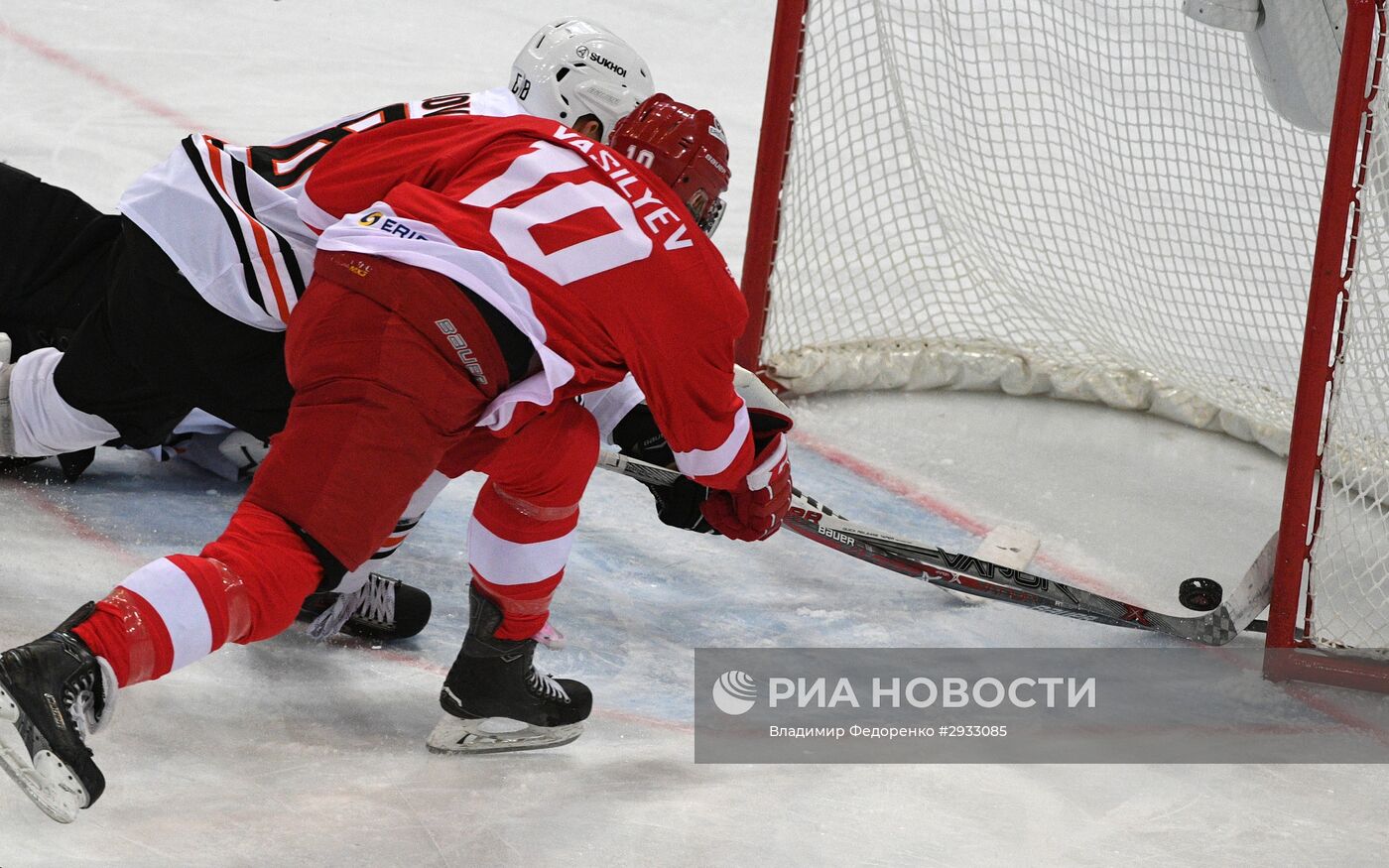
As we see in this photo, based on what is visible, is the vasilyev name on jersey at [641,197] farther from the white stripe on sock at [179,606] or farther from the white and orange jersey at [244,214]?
the white stripe on sock at [179,606]

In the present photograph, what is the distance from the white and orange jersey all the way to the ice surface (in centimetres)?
50

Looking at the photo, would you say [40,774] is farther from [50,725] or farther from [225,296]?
[225,296]

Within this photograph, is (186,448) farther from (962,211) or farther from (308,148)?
(962,211)

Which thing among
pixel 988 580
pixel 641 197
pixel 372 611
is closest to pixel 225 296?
pixel 372 611

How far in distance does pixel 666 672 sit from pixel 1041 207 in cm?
156

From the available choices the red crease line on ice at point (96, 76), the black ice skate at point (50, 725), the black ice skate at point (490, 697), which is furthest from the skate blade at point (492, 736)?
the red crease line on ice at point (96, 76)

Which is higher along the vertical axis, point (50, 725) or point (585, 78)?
point (585, 78)

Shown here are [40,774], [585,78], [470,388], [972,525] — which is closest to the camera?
[40,774]

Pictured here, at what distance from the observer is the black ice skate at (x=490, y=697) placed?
1995 mm

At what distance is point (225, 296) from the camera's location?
2.12 m

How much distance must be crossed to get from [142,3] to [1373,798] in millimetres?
4596

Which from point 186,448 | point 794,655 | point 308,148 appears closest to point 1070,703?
point 794,655

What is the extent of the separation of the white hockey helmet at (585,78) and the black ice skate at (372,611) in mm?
731

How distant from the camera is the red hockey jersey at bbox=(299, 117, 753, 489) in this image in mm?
1787
